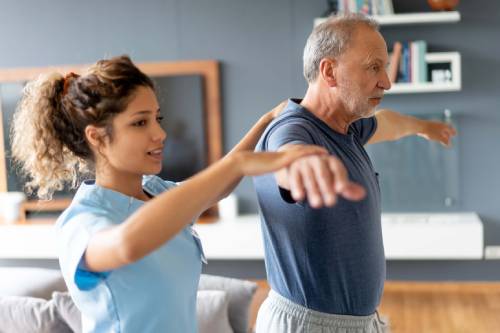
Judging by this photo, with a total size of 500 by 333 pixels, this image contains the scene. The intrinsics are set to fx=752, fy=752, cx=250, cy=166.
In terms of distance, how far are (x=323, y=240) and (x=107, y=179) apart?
0.51 m

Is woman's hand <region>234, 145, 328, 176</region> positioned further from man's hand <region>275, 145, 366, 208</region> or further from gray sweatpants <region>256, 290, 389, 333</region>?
gray sweatpants <region>256, 290, 389, 333</region>

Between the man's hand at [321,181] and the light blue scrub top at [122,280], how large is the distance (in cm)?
44

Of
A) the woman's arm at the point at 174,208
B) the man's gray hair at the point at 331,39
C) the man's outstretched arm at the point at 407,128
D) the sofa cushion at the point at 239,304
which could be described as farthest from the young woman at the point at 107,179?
the sofa cushion at the point at 239,304

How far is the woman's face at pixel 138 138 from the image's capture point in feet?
4.76

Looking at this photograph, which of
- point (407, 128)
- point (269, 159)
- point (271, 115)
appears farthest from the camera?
point (407, 128)

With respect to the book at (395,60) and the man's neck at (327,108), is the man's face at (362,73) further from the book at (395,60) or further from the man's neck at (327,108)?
the book at (395,60)

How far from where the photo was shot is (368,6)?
4.96 metres

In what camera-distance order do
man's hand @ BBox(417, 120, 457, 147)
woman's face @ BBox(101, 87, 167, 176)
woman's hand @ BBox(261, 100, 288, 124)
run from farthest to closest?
man's hand @ BBox(417, 120, 457, 147) → woman's hand @ BBox(261, 100, 288, 124) → woman's face @ BBox(101, 87, 167, 176)

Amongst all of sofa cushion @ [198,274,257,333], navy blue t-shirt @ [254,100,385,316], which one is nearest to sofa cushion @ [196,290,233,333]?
sofa cushion @ [198,274,257,333]

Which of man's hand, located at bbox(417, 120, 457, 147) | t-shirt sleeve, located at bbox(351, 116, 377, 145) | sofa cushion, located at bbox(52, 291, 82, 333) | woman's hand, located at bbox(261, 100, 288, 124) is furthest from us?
sofa cushion, located at bbox(52, 291, 82, 333)

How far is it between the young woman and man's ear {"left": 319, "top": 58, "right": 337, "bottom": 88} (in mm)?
534

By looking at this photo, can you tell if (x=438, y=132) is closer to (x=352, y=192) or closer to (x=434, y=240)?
(x=352, y=192)

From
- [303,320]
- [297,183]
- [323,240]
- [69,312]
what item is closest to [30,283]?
[69,312]

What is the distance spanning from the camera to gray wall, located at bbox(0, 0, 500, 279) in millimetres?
5066
